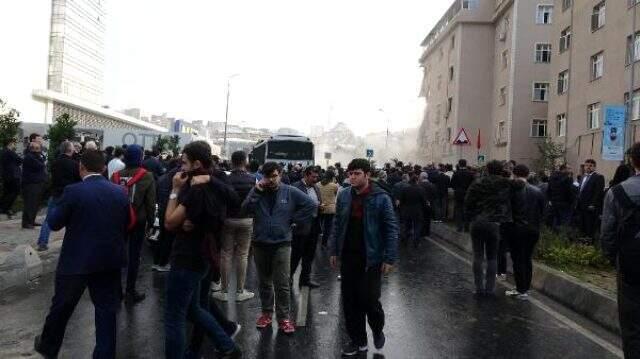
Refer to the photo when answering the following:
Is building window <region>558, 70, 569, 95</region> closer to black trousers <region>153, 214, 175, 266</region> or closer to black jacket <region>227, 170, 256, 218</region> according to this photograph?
black trousers <region>153, 214, 175, 266</region>

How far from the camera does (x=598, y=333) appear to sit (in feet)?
22.0

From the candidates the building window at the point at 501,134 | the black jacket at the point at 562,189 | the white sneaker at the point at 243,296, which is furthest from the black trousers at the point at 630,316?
the building window at the point at 501,134

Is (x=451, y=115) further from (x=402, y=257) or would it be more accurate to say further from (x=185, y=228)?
(x=185, y=228)

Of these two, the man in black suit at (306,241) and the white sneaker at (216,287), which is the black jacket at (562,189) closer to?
the man in black suit at (306,241)

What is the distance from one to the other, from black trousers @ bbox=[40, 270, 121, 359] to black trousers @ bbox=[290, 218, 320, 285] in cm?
340

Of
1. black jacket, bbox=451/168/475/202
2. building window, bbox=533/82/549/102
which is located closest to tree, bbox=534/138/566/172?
building window, bbox=533/82/549/102

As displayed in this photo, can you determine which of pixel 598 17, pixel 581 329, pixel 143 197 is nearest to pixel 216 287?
pixel 143 197

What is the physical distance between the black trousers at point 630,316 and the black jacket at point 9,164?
499 inches

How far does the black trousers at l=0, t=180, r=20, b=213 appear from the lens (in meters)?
13.4

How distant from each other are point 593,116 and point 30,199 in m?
25.6

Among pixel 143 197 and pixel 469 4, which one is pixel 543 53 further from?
pixel 143 197

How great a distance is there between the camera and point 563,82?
108 feet

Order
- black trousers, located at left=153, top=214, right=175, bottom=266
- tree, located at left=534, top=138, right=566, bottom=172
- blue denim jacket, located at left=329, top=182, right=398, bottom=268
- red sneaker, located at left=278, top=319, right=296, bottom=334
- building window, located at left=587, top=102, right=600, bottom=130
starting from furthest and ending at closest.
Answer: tree, located at left=534, top=138, right=566, bottom=172
building window, located at left=587, top=102, right=600, bottom=130
black trousers, located at left=153, top=214, right=175, bottom=266
red sneaker, located at left=278, top=319, right=296, bottom=334
blue denim jacket, located at left=329, top=182, right=398, bottom=268

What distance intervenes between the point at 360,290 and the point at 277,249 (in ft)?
4.05
